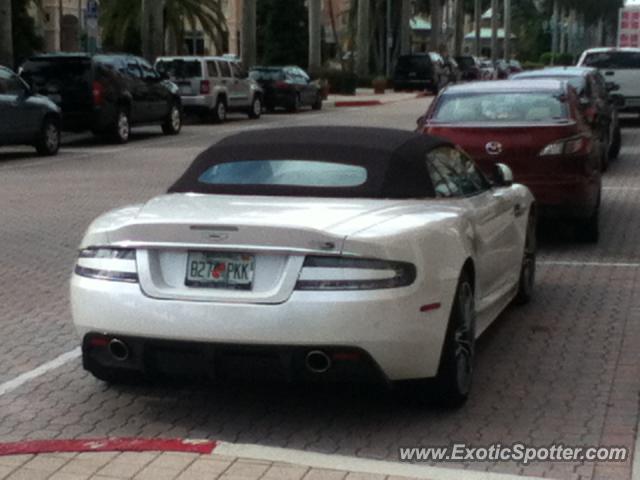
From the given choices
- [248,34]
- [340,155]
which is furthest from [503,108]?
[248,34]

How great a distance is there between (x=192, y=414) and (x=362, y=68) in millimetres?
64179

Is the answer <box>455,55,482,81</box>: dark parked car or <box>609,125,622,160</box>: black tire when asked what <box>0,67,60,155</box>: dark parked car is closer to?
<box>609,125,622,160</box>: black tire

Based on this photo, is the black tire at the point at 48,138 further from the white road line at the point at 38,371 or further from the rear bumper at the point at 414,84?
the rear bumper at the point at 414,84

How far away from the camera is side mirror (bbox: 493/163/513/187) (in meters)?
9.35

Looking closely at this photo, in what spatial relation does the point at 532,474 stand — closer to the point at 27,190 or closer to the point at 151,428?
the point at 151,428

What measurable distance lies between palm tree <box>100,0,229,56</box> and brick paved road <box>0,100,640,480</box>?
1387 inches

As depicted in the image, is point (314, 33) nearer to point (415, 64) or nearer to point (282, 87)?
point (415, 64)

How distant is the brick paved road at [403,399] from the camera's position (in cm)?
680

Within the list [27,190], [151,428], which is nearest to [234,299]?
[151,428]

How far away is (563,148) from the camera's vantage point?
13.1 m

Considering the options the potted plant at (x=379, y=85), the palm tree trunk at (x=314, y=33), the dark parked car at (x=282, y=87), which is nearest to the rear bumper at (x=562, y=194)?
the dark parked car at (x=282, y=87)

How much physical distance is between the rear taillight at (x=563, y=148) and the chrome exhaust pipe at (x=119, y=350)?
701 centimetres

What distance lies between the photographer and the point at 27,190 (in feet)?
63.3

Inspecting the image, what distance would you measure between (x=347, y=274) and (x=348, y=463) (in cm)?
88
